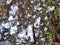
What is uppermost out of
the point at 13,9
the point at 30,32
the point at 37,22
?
the point at 13,9

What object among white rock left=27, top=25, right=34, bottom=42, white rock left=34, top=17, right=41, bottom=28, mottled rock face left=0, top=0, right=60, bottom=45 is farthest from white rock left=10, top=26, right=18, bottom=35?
white rock left=34, top=17, right=41, bottom=28

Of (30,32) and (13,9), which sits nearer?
(30,32)

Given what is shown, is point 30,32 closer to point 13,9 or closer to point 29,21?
point 29,21

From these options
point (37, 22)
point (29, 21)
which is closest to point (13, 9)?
point (29, 21)

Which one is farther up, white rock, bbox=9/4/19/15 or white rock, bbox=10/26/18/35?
white rock, bbox=9/4/19/15

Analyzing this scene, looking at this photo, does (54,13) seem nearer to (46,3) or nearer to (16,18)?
(46,3)

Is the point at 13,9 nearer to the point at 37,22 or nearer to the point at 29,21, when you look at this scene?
the point at 29,21

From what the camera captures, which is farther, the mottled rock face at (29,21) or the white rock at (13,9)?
the white rock at (13,9)

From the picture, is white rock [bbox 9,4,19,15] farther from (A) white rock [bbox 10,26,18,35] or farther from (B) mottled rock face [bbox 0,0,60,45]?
(A) white rock [bbox 10,26,18,35]

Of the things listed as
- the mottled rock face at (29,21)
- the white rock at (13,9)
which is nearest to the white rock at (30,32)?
the mottled rock face at (29,21)

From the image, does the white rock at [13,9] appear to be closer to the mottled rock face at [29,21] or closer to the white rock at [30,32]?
the mottled rock face at [29,21]

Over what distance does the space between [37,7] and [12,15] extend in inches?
15.9

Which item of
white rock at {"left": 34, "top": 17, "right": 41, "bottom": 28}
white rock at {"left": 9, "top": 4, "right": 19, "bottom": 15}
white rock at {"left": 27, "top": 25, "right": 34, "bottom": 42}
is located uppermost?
white rock at {"left": 9, "top": 4, "right": 19, "bottom": 15}

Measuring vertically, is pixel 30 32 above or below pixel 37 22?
below
